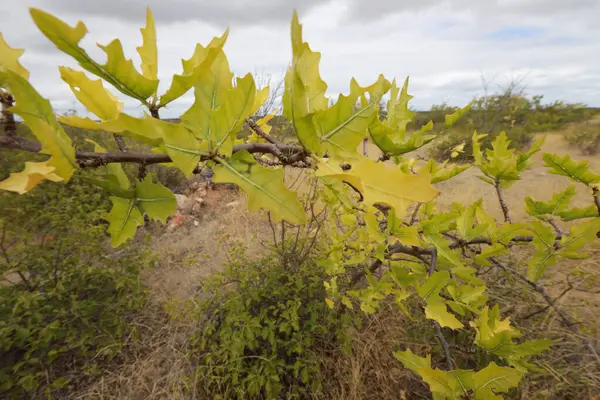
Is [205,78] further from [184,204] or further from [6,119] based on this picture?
[184,204]

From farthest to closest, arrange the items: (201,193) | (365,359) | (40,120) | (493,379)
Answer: (201,193)
(365,359)
(493,379)
(40,120)

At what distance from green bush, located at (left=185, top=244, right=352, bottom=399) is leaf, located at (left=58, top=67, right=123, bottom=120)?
1548 millimetres

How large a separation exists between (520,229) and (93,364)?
249 cm

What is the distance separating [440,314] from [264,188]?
18.3 inches

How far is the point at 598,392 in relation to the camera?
57.0 inches

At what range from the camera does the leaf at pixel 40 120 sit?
244mm

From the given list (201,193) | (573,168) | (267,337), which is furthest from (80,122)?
(201,193)

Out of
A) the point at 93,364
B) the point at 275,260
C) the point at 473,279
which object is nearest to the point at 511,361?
the point at 473,279

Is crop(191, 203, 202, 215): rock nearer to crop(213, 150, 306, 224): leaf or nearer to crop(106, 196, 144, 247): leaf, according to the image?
crop(106, 196, 144, 247): leaf

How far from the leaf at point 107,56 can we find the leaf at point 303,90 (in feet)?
0.50

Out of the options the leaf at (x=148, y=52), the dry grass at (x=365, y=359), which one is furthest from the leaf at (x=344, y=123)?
the dry grass at (x=365, y=359)

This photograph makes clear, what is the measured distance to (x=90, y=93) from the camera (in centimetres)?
30

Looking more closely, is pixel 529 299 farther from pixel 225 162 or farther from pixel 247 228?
pixel 247 228

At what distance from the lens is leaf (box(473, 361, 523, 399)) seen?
497 mm
